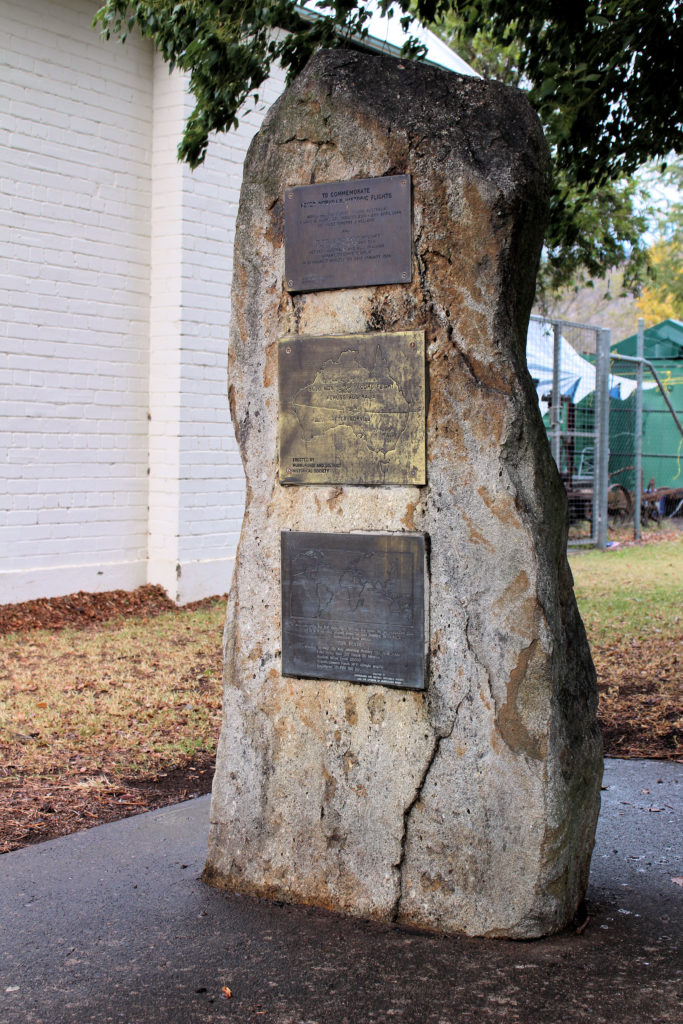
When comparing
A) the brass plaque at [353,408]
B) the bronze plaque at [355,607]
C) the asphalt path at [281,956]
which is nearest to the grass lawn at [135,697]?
the asphalt path at [281,956]

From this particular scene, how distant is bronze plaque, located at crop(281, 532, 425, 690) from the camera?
344 cm

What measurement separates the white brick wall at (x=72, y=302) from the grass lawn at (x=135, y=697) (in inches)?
24.5

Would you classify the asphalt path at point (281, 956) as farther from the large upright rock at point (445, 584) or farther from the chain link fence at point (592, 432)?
the chain link fence at point (592, 432)

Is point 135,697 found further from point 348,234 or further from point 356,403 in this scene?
point 348,234

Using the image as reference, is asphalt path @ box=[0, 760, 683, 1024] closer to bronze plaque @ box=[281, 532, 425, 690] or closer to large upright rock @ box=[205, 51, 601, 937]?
large upright rock @ box=[205, 51, 601, 937]

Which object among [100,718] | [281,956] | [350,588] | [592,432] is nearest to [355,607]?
[350,588]

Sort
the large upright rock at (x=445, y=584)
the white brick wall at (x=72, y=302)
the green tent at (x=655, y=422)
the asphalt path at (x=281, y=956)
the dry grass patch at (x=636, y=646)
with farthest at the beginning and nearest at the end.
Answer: the green tent at (x=655, y=422) < the white brick wall at (x=72, y=302) < the dry grass patch at (x=636, y=646) < the large upright rock at (x=445, y=584) < the asphalt path at (x=281, y=956)

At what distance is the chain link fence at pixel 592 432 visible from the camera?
535 inches

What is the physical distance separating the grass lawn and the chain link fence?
3.68m

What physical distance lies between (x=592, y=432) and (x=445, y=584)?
11339mm

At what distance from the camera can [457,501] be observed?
3.37 metres

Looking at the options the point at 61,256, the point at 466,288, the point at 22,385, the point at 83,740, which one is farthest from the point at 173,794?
the point at 61,256

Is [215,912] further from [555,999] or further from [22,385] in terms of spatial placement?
[22,385]

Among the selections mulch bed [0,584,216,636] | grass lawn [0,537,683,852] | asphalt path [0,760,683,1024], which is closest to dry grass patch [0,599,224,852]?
grass lawn [0,537,683,852]
